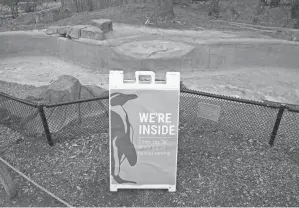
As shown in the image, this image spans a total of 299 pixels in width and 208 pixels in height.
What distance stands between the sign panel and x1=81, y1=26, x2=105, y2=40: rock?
6599 millimetres

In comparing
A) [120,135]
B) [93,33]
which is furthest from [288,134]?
[93,33]

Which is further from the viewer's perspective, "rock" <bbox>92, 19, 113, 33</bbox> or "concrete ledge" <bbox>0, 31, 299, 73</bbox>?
"rock" <bbox>92, 19, 113, 33</bbox>

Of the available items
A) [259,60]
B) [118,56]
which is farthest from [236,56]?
[118,56]

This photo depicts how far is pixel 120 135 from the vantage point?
117 inches

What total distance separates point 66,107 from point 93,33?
509 centimetres

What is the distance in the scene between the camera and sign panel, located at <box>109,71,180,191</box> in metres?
2.80

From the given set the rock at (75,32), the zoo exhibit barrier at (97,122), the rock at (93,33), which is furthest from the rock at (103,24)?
the zoo exhibit barrier at (97,122)

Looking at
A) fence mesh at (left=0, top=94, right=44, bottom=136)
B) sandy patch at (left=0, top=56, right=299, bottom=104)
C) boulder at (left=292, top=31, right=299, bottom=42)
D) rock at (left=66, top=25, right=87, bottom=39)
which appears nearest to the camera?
fence mesh at (left=0, top=94, right=44, bottom=136)

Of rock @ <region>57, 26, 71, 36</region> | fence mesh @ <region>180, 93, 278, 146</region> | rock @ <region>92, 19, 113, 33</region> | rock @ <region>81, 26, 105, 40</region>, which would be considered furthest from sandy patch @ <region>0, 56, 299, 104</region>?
fence mesh @ <region>180, 93, 278, 146</region>

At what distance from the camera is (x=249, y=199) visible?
3172 mm

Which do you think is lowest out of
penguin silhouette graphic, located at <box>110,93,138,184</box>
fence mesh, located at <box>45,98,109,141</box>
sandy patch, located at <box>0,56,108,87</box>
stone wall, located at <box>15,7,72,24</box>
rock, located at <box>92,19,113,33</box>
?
sandy patch, located at <box>0,56,108,87</box>

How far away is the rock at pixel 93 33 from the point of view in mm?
9078

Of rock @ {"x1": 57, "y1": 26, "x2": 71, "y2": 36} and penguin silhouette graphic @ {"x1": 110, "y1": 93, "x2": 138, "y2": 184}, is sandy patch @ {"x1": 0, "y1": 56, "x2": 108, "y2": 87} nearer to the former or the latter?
rock @ {"x1": 57, "y1": 26, "x2": 71, "y2": 36}

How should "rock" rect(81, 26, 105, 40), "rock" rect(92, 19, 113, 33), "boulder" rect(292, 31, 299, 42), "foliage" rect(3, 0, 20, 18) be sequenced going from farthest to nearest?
"foliage" rect(3, 0, 20, 18)
"rock" rect(92, 19, 113, 33)
"boulder" rect(292, 31, 299, 42)
"rock" rect(81, 26, 105, 40)
